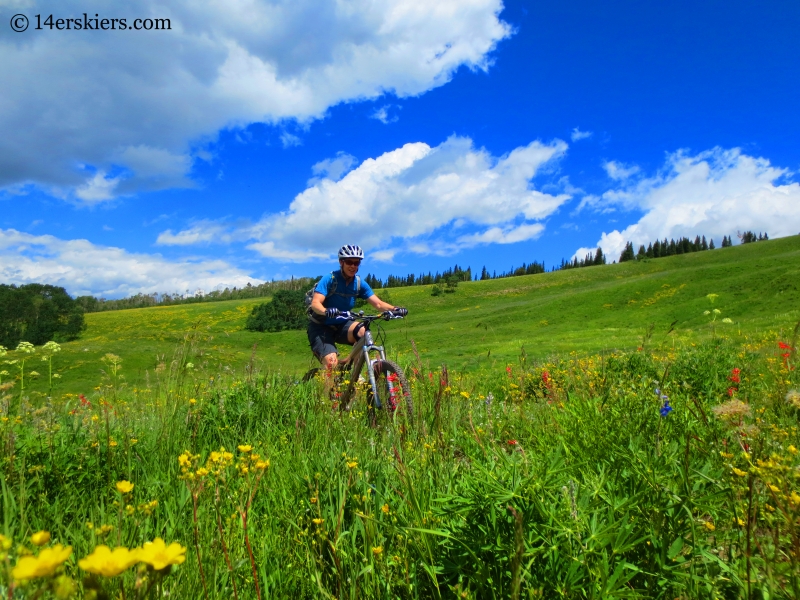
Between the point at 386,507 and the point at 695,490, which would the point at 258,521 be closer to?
the point at 386,507

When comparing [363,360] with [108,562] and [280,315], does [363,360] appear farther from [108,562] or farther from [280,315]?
[280,315]

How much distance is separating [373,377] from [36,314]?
61.8 m

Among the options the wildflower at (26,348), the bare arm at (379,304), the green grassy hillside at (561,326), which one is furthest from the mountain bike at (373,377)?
the wildflower at (26,348)

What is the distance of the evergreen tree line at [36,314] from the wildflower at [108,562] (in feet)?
180

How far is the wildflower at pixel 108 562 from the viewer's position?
70cm

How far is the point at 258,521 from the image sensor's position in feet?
8.01

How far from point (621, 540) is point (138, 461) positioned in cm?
291

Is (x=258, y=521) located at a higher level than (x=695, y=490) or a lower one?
lower

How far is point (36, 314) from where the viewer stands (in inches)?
2023

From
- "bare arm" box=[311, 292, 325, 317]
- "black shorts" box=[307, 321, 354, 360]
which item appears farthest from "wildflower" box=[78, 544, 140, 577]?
"black shorts" box=[307, 321, 354, 360]

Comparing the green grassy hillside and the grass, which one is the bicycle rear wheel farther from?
the green grassy hillside

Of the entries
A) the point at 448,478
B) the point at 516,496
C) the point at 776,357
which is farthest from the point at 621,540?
the point at 776,357

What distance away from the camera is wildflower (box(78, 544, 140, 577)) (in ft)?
2.31

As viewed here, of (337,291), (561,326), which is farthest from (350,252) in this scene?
(561,326)
